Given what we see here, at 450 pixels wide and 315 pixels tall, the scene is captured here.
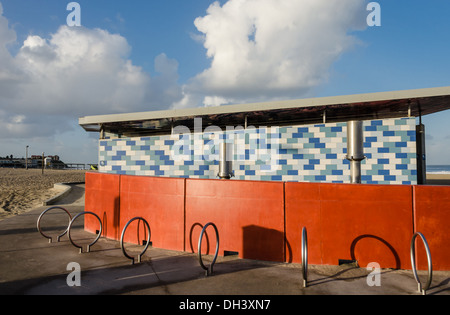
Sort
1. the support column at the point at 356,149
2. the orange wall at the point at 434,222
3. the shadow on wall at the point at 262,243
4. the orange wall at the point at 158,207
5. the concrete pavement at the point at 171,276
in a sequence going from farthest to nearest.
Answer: the support column at the point at 356,149
the orange wall at the point at 158,207
the shadow on wall at the point at 262,243
the orange wall at the point at 434,222
the concrete pavement at the point at 171,276

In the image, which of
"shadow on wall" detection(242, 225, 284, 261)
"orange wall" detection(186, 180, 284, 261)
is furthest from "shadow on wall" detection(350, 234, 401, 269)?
"orange wall" detection(186, 180, 284, 261)

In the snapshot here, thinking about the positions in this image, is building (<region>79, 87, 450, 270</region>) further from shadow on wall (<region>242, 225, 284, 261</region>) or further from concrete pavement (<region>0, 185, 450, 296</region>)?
concrete pavement (<region>0, 185, 450, 296</region>)

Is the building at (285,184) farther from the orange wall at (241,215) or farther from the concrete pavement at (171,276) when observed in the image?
the concrete pavement at (171,276)

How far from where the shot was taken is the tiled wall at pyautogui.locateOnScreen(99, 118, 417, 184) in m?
8.62

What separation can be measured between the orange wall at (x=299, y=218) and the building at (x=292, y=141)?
80.3 inches

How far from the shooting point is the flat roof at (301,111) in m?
8.67

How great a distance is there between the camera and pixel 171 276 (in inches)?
190

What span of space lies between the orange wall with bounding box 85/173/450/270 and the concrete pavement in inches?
Answer: 11.6

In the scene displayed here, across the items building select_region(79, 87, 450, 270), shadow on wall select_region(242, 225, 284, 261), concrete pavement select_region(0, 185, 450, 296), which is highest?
building select_region(79, 87, 450, 270)

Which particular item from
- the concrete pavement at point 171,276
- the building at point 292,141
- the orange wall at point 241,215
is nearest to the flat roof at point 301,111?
the building at point 292,141

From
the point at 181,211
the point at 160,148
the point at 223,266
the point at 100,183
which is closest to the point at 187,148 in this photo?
the point at 160,148

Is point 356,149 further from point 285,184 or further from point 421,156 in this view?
point 421,156

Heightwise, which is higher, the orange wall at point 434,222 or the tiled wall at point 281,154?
the tiled wall at point 281,154

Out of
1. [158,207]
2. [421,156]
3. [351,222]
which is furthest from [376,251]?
[421,156]
